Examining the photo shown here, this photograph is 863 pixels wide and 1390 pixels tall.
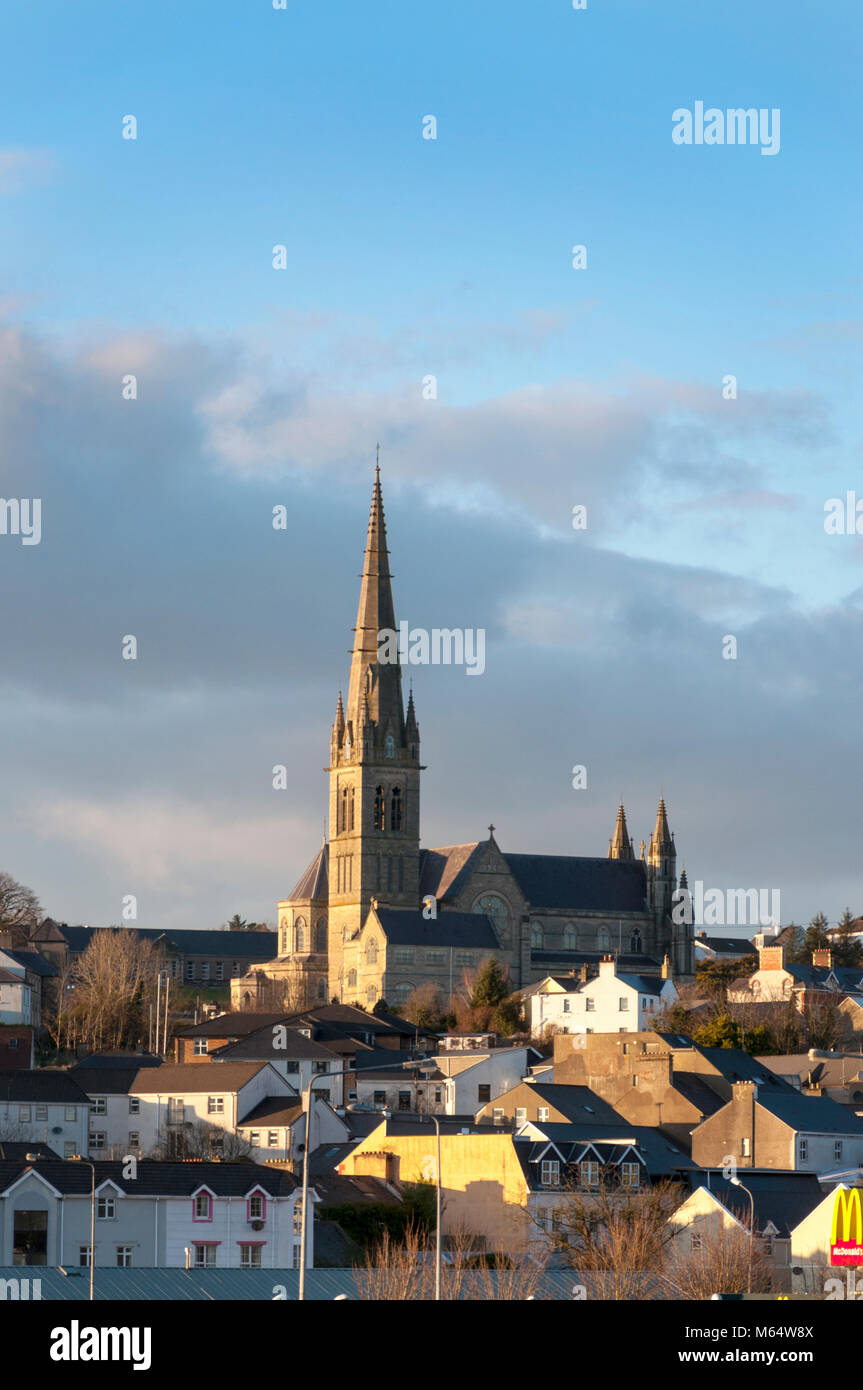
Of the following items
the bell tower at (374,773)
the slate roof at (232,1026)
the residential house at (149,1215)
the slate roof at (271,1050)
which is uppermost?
the bell tower at (374,773)

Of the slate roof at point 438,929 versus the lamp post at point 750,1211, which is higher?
the slate roof at point 438,929

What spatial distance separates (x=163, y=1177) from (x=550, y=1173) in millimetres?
12080

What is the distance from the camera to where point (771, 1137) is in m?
73.6

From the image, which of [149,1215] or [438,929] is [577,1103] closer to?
[149,1215]

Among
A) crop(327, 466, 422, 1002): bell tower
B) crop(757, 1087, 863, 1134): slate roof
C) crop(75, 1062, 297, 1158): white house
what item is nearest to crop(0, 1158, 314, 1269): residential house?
crop(75, 1062, 297, 1158): white house

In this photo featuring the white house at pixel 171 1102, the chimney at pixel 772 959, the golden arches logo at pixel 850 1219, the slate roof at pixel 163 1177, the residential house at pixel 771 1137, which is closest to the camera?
the golden arches logo at pixel 850 1219

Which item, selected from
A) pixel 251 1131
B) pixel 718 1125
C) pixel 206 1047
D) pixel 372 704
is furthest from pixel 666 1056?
pixel 372 704

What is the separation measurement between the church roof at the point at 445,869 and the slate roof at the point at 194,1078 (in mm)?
81362

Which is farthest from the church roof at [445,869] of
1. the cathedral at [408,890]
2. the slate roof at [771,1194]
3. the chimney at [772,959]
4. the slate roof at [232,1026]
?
the slate roof at [771,1194]

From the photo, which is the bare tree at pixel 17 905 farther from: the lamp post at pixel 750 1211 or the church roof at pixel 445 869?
the lamp post at pixel 750 1211

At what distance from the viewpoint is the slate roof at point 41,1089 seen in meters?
82.7

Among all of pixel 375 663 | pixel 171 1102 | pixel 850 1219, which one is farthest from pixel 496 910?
pixel 850 1219
